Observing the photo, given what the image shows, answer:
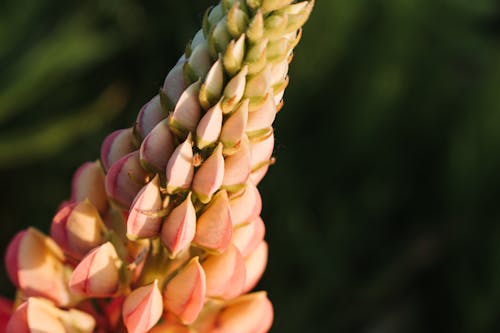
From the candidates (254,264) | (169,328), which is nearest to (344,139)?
(254,264)

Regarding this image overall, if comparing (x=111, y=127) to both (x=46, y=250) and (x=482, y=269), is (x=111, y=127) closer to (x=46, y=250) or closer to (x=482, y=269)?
(x=482, y=269)

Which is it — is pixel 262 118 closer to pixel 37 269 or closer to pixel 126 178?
pixel 126 178

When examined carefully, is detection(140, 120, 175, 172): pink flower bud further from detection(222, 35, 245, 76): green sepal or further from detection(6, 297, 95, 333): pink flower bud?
detection(6, 297, 95, 333): pink flower bud

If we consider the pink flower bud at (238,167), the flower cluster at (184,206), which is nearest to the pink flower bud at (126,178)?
the flower cluster at (184,206)

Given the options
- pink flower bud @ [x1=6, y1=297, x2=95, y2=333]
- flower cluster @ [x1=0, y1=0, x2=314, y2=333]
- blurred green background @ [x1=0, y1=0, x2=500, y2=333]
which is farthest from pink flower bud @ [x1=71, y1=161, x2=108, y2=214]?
blurred green background @ [x1=0, y1=0, x2=500, y2=333]

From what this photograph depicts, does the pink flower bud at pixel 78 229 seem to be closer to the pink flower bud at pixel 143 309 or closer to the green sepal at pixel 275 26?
the pink flower bud at pixel 143 309

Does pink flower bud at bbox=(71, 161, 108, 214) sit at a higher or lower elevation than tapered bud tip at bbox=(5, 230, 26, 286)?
higher

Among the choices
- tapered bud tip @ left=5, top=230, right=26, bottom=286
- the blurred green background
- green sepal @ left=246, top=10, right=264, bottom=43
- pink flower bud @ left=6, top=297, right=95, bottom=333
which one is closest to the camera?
green sepal @ left=246, top=10, right=264, bottom=43

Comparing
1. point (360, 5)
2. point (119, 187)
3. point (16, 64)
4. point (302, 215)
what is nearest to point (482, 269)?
point (302, 215)
